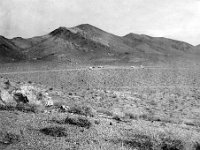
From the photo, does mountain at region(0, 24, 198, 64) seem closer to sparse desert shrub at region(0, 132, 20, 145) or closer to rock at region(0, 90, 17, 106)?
rock at region(0, 90, 17, 106)

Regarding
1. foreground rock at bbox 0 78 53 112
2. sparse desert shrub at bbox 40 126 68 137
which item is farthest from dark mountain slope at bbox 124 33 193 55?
sparse desert shrub at bbox 40 126 68 137

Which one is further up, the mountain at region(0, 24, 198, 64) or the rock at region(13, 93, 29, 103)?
the mountain at region(0, 24, 198, 64)

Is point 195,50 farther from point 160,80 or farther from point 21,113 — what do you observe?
point 21,113

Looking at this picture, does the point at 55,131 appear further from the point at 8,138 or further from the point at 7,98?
the point at 7,98

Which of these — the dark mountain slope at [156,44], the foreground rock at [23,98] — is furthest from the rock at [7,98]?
the dark mountain slope at [156,44]

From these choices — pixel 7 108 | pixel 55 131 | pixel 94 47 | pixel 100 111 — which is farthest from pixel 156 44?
pixel 55 131

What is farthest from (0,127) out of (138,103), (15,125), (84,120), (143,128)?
(138,103)

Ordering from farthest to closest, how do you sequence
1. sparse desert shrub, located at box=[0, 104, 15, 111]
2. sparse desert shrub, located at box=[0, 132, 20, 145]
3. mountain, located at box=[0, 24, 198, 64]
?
mountain, located at box=[0, 24, 198, 64]
sparse desert shrub, located at box=[0, 104, 15, 111]
sparse desert shrub, located at box=[0, 132, 20, 145]
